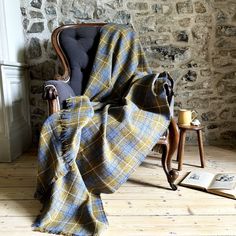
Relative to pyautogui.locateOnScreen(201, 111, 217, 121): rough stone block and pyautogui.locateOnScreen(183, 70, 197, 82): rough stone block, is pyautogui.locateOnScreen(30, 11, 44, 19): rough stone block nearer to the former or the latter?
pyautogui.locateOnScreen(183, 70, 197, 82): rough stone block

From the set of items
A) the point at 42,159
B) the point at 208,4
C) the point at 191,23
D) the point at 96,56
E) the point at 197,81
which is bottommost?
the point at 42,159

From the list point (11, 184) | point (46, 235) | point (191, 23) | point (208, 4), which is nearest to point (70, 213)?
point (46, 235)

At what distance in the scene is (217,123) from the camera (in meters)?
2.54

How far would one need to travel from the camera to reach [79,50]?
2037 mm

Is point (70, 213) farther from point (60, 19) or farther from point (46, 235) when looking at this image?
point (60, 19)

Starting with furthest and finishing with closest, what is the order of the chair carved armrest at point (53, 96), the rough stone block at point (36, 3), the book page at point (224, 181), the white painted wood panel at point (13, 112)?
the rough stone block at point (36, 3), the white painted wood panel at point (13, 112), the book page at point (224, 181), the chair carved armrest at point (53, 96)

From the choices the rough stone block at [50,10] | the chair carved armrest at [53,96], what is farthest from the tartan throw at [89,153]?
the rough stone block at [50,10]

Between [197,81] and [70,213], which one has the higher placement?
[197,81]

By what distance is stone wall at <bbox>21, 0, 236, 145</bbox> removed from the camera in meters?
2.36

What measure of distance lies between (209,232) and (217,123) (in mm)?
1510

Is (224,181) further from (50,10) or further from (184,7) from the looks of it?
(50,10)

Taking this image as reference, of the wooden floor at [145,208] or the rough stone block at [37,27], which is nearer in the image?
the wooden floor at [145,208]

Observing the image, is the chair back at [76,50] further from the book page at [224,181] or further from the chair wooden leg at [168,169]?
the book page at [224,181]

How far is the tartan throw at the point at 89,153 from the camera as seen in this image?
1305 mm
